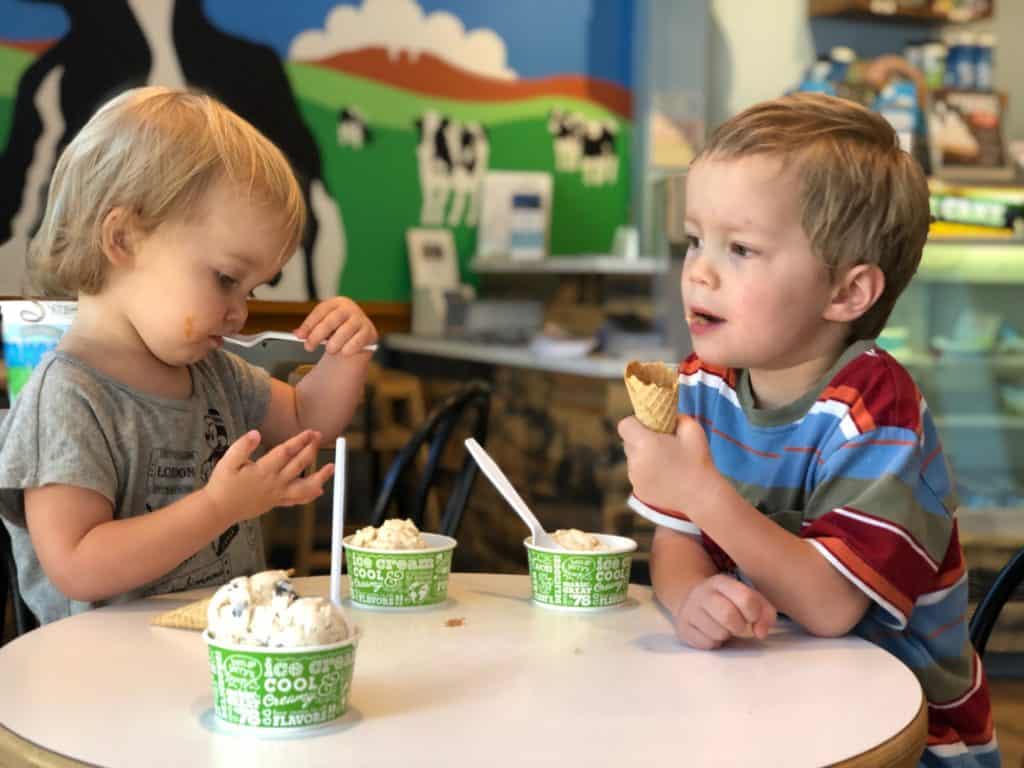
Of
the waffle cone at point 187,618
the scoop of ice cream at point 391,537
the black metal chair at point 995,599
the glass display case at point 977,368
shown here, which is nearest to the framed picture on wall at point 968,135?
the glass display case at point 977,368

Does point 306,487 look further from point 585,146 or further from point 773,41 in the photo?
point 585,146

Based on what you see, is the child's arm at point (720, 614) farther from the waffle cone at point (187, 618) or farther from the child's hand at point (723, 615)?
the waffle cone at point (187, 618)

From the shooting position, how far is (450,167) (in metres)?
6.16

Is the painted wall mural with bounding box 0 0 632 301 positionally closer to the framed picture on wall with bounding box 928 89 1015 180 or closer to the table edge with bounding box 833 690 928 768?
the framed picture on wall with bounding box 928 89 1015 180

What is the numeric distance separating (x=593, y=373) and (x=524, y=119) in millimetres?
2150

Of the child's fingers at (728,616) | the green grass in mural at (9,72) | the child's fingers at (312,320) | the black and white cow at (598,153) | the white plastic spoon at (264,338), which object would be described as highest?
the green grass in mural at (9,72)

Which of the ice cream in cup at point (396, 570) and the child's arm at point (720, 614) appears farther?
the ice cream in cup at point (396, 570)

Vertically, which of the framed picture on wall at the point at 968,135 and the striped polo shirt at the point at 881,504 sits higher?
the framed picture on wall at the point at 968,135

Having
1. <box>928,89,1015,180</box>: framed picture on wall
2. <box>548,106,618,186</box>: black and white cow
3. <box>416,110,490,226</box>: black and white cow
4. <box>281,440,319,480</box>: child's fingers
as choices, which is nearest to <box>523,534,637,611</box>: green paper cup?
<box>281,440,319,480</box>: child's fingers

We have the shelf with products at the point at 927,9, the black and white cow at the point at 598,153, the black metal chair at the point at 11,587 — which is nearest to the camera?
the black metal chair at the point at 11,587

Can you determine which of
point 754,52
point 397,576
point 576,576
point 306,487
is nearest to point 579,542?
point 576,576

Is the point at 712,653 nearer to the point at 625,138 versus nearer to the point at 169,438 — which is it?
the point at 169,438

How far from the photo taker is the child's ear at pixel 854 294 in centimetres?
140

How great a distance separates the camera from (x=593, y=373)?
455 centimetres
